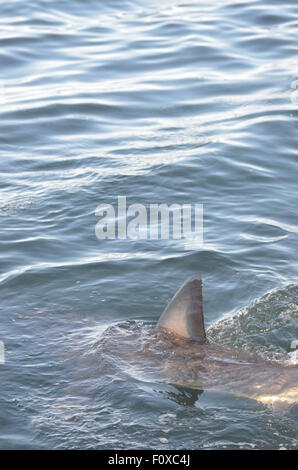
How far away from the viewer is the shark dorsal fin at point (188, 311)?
579 cm

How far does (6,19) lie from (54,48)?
2295 mm

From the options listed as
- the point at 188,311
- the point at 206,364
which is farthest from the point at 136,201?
the point at 206,364

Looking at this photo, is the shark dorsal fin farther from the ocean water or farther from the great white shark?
the ocean water

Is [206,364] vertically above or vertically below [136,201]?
below

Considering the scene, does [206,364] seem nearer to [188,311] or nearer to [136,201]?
[188,311]

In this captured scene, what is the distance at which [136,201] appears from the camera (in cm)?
936

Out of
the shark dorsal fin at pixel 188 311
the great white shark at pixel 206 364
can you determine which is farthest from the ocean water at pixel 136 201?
the shark dorsal fin at pixel 188 311

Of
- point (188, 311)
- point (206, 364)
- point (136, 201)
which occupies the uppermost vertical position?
point (136, 201)

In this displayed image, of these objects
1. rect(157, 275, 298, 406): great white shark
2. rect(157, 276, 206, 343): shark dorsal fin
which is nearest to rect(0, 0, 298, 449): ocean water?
rect(157, 275, 298, 406): great white shark

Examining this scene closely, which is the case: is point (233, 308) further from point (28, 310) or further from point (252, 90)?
point (252, 90)

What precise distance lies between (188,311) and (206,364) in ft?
1.18

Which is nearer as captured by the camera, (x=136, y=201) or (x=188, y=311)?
(x=188, y=311)
